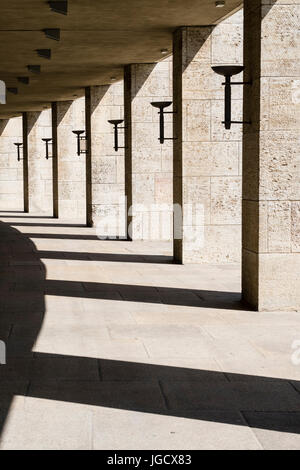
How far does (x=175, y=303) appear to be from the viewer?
10555mm

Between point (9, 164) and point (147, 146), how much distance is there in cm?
2077

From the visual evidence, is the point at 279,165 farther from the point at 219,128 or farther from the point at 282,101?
the point at 219,128

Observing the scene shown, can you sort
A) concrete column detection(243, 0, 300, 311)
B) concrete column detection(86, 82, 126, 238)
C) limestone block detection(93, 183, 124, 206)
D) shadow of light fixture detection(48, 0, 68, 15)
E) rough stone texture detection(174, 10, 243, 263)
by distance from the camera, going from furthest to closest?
limestone block detection(93, 183, 124, 206) < concrete column detection(86, 82, 126, 238) < rough stone texture detection(174, 10, 243, 263) < shadow of light fixture detection(48, 0, 68, 15) < concrete column detection(243, 0, 300, 311)

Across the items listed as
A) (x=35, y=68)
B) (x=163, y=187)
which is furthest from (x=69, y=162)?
(x=163, y=187)

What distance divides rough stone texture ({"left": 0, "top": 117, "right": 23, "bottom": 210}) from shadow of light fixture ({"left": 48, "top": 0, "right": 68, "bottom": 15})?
26871mm

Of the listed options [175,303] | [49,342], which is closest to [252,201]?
[175,303]

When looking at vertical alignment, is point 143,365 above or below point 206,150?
below

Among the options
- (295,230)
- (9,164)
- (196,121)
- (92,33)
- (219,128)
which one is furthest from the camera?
(9,164)

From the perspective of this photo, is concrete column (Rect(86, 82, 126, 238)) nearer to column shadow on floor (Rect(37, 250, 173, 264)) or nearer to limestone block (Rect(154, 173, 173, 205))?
limestone block (Rect(154, 173, 173, 205))

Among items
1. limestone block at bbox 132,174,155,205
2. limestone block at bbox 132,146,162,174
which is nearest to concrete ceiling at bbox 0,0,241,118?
limestone block at bbox 132,146,162,174

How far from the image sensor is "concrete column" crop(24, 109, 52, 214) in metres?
33.0

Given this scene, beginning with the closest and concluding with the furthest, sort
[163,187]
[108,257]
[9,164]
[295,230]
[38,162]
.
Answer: [295,230] → [108,257] → [163,187] → [38,162] → [9,164]

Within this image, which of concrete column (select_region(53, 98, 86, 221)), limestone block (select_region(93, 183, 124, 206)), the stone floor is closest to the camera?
the stone floor

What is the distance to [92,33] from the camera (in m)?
15.4
